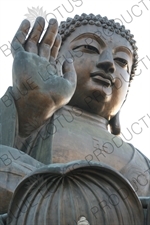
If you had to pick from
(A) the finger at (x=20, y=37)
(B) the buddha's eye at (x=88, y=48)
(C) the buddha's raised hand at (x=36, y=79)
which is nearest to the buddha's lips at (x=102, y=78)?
(B) the buddha's eye at (x=88, y=48)

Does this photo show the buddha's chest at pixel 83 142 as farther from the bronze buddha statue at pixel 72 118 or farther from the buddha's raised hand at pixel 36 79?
the buddha's raised hand at pixel 36 79

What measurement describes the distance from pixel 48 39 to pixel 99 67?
32.0 inches

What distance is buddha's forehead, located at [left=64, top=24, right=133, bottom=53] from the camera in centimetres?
830

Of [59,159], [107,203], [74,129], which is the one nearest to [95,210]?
[107,203]

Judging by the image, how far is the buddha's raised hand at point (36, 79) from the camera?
6.92 m

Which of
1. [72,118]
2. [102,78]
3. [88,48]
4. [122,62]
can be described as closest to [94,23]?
[88,48]

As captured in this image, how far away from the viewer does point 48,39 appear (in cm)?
741

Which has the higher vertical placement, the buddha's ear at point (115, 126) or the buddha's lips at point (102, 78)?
the buddha's lips at point (102, 78)

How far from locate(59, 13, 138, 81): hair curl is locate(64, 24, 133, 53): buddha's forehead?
44mm

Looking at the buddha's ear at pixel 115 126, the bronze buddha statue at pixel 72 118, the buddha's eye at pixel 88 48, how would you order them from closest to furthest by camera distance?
1. the bronze buddha statue at pixel 72 118
2. the buddha's eye at pixel 88 48
3. the buddha's ear at pixel 115 126

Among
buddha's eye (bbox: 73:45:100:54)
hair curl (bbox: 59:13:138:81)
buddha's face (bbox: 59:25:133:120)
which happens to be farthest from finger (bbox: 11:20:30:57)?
hair curl (bbox: 59:13:138:81)

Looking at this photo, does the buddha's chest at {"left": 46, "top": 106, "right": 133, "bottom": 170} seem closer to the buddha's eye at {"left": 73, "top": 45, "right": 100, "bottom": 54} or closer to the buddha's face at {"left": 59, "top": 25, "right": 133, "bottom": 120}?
the buddha's face at {"left": 59, "top": 25, "right": 133, "bottom": 120}

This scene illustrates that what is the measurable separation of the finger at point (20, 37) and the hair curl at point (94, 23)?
3.89ft

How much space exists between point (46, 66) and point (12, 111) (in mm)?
466
